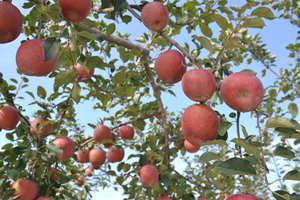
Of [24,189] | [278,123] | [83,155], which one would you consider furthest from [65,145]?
[278,123]

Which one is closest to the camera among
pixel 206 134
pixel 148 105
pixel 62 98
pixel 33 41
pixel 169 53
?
pixel 206 134

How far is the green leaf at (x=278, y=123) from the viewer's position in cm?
109

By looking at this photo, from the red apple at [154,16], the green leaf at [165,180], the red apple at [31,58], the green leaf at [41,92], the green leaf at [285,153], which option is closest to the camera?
the green leaf at [285,153]

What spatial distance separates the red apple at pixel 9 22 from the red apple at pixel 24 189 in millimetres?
1169

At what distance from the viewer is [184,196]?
2.46 metres

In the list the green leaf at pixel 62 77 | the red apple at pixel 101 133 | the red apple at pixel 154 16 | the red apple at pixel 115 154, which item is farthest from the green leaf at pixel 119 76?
the red apple at pixel 115 154

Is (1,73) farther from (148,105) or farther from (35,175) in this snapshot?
(148,105)

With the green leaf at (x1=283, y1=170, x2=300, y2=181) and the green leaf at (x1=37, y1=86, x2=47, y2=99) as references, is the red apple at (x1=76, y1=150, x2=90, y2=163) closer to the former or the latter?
the green leaf at (x1=37, y1=86, x2=47, y2=99)

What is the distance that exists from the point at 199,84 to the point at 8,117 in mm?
1963

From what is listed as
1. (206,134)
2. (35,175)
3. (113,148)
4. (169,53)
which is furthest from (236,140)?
(113,148)

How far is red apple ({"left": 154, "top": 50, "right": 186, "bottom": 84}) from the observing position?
155 cm

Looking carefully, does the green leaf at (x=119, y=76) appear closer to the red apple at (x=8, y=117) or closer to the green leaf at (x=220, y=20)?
the green leaf at (x=220, y=20)

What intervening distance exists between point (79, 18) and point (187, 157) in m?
4.37

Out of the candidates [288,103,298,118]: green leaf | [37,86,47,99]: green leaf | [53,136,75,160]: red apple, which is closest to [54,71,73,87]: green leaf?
[53,136,75,160]: red apple
